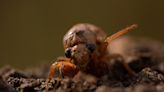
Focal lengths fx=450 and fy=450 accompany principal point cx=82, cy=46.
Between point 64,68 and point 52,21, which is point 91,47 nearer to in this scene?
point 64,68

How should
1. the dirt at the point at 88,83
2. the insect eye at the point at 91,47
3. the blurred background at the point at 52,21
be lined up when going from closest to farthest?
the dirt at the point at 88,83
the insect eye at the point at 91,47
the blurred background at the point at 52,21

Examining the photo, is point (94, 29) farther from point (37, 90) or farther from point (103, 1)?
point (103, 1)

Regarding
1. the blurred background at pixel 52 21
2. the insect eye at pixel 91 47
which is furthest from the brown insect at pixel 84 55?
the blurred background at pixel 52 21

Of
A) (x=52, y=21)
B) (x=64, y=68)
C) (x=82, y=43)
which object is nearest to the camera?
(x=64, y=68)

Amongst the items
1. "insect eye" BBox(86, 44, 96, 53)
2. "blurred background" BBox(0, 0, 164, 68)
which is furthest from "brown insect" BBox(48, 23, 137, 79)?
"blurred background" BBox(0, 0, 164, 68)

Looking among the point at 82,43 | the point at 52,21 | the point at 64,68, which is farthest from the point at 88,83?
the point at 52,21

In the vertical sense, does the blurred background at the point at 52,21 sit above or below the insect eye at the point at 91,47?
above

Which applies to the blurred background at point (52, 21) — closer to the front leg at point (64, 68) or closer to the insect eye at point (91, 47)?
the insect eye at point (91, 47)
